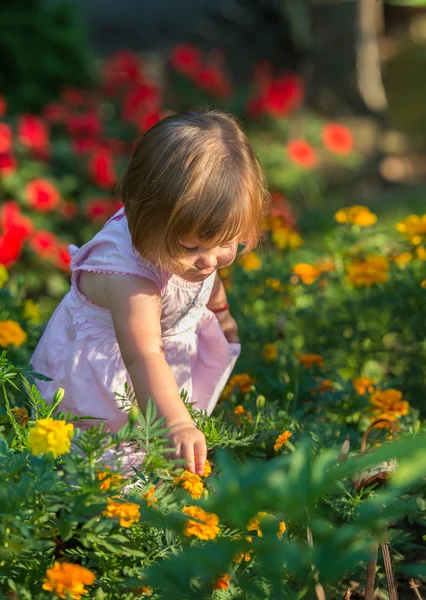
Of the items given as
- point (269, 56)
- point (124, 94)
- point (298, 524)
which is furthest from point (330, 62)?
point (298, 524)

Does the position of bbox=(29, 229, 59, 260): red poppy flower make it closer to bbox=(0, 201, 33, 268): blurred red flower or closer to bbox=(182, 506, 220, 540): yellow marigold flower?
bbox=(0, 201, 33, 268): blurred red flower

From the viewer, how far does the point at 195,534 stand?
1.40m

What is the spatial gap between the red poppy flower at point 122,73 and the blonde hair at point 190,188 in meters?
3.63

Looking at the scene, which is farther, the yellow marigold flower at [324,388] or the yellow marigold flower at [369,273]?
the yellow marigold flower at [369,273]

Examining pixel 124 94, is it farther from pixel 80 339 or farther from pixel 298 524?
pixel 298 524

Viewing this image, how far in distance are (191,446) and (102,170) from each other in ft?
9.50

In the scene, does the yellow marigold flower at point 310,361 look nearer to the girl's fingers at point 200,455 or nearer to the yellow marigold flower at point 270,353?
the yellow marigold flower at point 270,353

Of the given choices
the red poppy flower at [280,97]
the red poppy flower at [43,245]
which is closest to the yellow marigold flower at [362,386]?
the red poppy flower at [43,245]

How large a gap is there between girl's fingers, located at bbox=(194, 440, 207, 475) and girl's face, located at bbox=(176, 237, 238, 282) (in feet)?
1.36

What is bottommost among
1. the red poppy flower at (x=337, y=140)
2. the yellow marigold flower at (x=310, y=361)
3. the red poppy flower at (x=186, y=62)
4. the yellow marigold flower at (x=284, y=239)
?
the red poppy flower at (x=337, y=140)

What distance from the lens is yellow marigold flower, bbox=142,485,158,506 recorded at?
1469mm

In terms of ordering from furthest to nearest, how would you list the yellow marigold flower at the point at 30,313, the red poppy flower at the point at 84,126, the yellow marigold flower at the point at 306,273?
the red poppy flower at the point at 84,126 → the yellow marigold flower at the point at 306,273 → the yellow marigold flower at the point at 30,313

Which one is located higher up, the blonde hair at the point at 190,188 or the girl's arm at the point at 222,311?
the blonde hair at the point at 190,188

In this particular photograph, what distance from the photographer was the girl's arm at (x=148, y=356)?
1624mm
